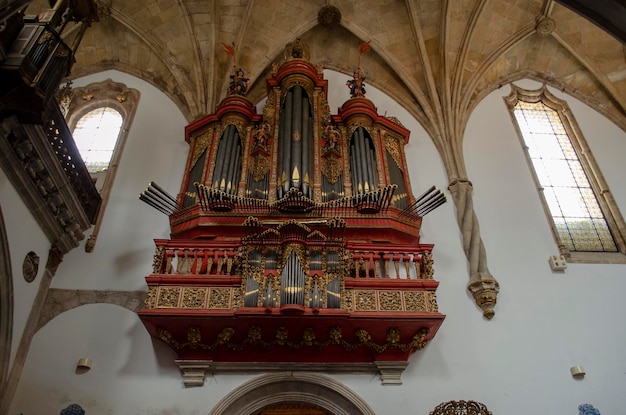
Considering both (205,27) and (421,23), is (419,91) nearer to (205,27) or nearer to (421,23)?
(421,23)

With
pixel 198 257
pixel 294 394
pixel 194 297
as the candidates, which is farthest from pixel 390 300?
pixel 198 257

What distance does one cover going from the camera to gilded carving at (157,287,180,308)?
7008mm

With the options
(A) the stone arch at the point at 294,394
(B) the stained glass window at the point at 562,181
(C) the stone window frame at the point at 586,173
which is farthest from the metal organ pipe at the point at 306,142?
(B) the stained glass window at the point at 562,181

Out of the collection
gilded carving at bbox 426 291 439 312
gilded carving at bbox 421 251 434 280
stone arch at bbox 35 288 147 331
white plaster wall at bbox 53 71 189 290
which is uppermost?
white plaster wall at bbox 53 71 189 290

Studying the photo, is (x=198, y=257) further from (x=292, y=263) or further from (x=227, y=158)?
(x=227, y=158)

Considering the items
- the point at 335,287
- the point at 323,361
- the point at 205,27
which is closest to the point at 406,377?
the point at 323,361

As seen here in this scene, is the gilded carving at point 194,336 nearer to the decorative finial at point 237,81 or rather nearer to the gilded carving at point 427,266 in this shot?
the gilded carving at point 427,266

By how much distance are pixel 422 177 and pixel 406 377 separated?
13.7ft

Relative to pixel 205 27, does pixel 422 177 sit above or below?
below

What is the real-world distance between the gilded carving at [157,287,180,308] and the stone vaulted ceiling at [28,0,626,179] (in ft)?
16.7

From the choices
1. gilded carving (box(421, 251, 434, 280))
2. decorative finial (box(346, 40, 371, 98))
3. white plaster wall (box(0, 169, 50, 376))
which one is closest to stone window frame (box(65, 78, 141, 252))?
white plaster wall (box(0, 169, 50, 376))

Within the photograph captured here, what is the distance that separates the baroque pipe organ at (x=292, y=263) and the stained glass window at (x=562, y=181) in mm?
3282

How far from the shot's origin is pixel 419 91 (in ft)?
37.6

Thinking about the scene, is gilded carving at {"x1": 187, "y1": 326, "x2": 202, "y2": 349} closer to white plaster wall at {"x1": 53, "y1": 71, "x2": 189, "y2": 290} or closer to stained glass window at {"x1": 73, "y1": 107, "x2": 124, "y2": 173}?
white plaster wall at {"x1": 53, "y1": 71, "x2": 189, "y2": 290}
